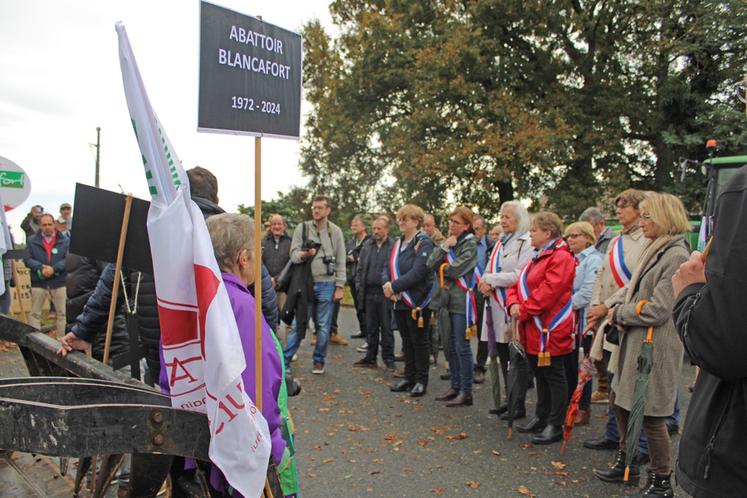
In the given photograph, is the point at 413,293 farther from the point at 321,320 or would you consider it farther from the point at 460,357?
the point at 321,320

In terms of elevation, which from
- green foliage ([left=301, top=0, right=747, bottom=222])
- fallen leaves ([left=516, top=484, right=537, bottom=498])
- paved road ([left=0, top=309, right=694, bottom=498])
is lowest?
paved road ([left=0, top=309, right=694, bottom=498])

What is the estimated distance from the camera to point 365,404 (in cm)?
661

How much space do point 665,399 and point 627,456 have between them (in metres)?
0.45

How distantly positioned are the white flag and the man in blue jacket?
8.39 meters

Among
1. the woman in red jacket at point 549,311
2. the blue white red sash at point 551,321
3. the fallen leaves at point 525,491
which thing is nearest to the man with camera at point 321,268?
the woman in red jacket at point 549,311

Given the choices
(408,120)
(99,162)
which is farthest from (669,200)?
(99,162)

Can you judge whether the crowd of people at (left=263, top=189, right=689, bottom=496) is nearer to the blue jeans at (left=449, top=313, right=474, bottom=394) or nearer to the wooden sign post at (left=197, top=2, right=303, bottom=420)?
the blue jeans at (left=449, top=313, right=474, bottom=394)

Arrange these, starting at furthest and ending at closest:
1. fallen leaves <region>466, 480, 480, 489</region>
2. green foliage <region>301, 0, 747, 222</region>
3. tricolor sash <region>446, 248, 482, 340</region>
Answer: green foliage <region>301, 0, 747, 222</region>
tricolor sash <region>446, 248, 482, 340</region>
fallen leaves <region>466, 480, 480, 489</region>

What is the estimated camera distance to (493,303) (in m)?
6.29

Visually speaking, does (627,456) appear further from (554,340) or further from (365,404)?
(365,404)

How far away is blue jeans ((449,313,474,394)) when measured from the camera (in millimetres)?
6438

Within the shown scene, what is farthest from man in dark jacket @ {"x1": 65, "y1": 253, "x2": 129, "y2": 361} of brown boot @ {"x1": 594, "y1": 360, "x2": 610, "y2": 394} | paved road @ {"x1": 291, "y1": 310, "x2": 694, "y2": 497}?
brown boot @ {"x1": 594, "y1": 360, "x2": 610, "y2": 394}

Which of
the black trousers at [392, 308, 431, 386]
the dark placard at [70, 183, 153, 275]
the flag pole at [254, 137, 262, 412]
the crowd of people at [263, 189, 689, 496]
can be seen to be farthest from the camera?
the black trousers at [392, 308, 431, 386]

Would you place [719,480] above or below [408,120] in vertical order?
below
